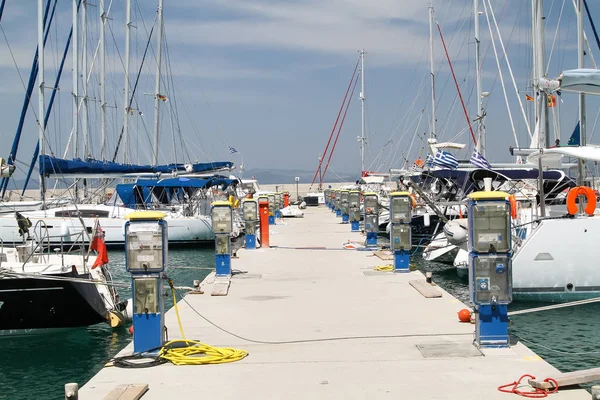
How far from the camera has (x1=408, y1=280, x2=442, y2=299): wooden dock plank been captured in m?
A: 13.5

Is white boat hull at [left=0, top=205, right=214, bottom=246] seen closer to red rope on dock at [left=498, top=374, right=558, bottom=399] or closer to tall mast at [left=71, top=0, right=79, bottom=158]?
tall mast at [left=71, top=0, right=79, bottom=158]

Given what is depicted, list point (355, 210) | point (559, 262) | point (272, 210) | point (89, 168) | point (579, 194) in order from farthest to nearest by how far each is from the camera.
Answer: point (272, 210) → point (355, 210) → point (89, 168) → point (559, 262) → point (579, 194)

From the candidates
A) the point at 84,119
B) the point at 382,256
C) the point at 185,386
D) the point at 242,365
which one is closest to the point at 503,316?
the point at 242,365

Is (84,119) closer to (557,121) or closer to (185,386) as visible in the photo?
(557,121)

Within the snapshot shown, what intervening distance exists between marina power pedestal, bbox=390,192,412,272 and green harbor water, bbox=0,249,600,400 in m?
2.69

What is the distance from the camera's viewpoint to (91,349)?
43.1 feet

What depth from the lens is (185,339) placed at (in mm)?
9797

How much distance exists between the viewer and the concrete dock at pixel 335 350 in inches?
301

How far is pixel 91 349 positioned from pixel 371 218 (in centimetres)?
1277

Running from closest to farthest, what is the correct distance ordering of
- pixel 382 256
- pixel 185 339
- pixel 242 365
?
pixel 242 365 → pixel 185 339 → pixel 382 256

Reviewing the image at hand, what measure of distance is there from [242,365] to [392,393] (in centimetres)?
205

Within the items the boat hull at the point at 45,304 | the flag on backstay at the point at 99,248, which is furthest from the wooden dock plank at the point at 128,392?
the boat hull at the point at 45,304

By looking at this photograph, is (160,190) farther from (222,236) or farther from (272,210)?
(222,236)

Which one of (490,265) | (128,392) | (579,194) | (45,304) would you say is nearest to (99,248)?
(45,304)
